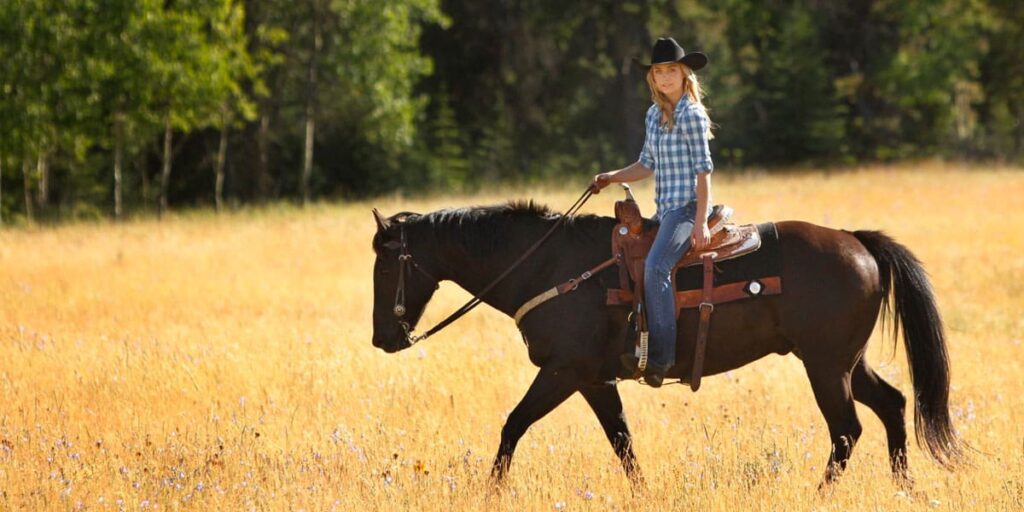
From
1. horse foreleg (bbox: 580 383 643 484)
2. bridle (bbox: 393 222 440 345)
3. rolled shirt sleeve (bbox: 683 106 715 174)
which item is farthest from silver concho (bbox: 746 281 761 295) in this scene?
bridle (bbox: 393 222 440 345)

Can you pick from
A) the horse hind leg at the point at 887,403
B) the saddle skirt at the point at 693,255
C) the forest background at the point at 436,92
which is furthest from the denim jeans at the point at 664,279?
the forest background at the point at 436,92

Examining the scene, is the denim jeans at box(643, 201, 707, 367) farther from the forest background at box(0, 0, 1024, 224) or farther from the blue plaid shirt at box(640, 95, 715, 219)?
the forest background at box(0, 0, 1024, 224)

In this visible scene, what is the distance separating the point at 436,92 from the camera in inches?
2000

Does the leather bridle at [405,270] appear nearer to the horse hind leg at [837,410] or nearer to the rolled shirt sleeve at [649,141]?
the rolled shirt sleeve at [649,141]

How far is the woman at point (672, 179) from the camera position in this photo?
6.68 meters

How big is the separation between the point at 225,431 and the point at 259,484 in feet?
5.77

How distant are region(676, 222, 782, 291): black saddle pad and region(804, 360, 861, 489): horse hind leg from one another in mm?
609

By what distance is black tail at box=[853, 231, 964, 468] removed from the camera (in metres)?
7.11

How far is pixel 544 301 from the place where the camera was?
698 cm

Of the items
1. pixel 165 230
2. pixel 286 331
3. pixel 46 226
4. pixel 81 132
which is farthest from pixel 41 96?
pixel 286 331

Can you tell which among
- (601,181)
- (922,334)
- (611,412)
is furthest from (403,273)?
(922,334)

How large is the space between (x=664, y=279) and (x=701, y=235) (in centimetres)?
34

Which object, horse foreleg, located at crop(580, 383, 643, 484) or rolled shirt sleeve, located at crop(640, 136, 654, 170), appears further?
horse foreleg, located at crop(580, 383, 643, 484)

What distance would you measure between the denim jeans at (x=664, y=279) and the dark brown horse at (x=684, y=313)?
170 mm
